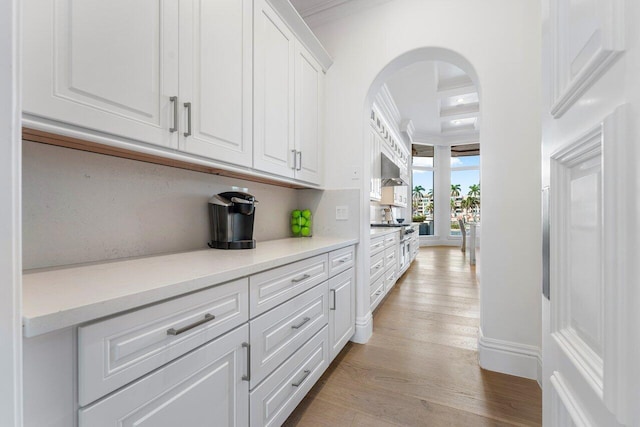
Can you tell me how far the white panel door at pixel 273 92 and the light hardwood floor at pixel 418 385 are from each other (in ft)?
4.71

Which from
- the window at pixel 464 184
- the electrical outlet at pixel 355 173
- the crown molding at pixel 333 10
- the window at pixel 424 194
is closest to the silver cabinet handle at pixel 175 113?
the electrical outlet at pixel 355 173

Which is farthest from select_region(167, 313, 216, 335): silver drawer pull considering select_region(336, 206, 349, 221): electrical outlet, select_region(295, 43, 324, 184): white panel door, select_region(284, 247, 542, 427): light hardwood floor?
select_region(336, 206, 349, 221): electrical outlet

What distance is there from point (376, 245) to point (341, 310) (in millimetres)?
1091

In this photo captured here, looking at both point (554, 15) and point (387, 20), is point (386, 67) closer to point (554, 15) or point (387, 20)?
point (387, 20)

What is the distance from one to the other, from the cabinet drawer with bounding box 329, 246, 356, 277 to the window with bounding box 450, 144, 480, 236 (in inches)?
288

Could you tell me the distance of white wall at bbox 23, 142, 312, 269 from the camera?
39.9 inches

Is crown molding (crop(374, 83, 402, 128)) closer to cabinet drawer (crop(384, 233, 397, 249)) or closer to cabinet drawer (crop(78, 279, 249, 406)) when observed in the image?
cabinet drawer (crop(384, 233, 397, 249))

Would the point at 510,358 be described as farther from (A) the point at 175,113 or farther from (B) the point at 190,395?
(A) the point at 175,113

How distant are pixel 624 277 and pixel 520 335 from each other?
1986 mm

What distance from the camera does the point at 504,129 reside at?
1.99 metres

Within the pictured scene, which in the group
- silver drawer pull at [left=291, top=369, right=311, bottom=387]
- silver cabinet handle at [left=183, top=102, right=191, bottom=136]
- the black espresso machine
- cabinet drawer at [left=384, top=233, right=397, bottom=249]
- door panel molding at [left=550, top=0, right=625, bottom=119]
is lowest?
silver drawer pull at [left=291, top=369, right=311, bottom=387]

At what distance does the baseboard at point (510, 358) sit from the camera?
6.25 feet

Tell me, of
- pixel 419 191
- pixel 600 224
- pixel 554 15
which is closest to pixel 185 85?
pixel 554 15

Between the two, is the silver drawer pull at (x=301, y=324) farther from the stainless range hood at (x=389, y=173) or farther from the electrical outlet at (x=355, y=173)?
the stainless range hood at (x=389, y=173)
